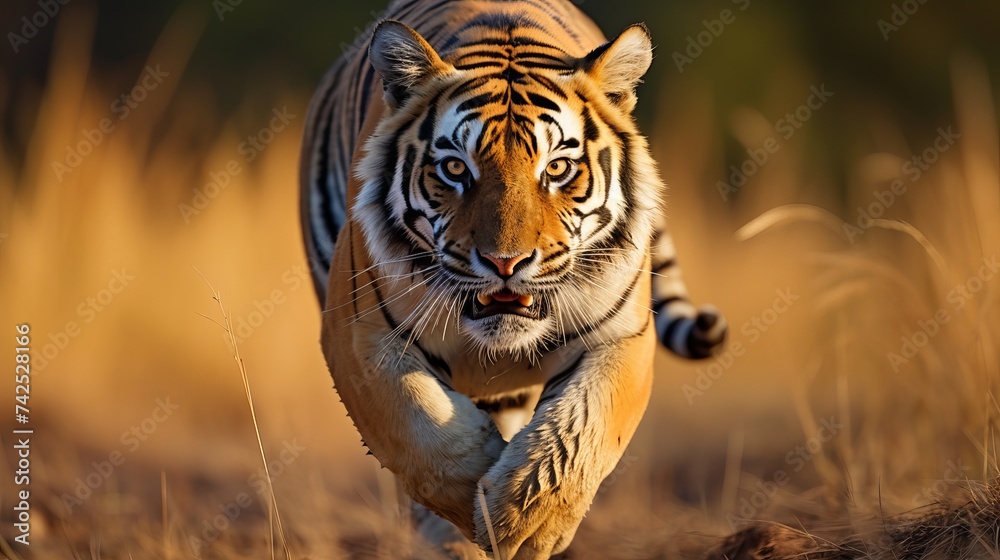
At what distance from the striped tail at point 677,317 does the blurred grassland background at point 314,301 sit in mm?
469

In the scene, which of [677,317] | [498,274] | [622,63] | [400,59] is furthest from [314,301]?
[498,274]

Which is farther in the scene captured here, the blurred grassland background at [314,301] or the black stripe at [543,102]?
the blurred grassland background at [314,301]

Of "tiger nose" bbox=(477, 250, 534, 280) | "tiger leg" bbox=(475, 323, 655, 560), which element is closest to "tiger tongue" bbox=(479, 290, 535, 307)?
"tiger nose" bbox=(477, 250, 534, 280)

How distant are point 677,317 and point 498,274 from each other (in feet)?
5.25

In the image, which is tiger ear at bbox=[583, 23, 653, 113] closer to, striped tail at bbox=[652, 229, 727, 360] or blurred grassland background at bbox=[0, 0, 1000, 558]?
blurred grassland background at bbox=[0, 0, 1000, 558]

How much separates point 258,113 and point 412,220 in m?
5.86

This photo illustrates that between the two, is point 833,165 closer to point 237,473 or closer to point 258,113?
point 258,113

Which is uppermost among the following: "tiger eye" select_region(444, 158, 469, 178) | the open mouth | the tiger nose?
"tiger eye" select_region(444, 158, 469, 178)

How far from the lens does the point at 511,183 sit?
113 inches

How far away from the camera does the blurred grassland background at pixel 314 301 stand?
15.3 feet

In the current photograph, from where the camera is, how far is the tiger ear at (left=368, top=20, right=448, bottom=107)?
10.2 ft

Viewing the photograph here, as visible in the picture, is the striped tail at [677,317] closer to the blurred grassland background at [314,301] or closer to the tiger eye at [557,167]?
the blurred grassland background at [314,301]

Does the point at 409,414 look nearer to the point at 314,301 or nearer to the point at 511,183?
the point at 511,183

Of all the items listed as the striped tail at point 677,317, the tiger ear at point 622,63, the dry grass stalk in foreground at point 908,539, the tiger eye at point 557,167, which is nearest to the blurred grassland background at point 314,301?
the dry grass stalk in foreground at point 908,539
